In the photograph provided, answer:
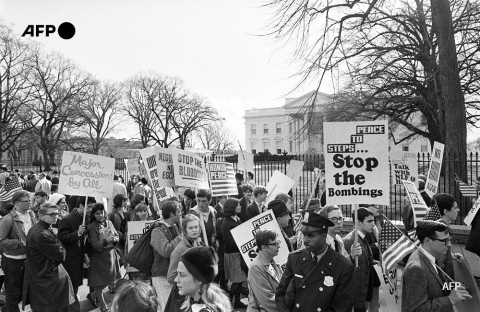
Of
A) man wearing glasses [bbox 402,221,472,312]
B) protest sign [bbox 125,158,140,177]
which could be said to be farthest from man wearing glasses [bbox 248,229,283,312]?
protest sign [bbox 125,158,140,177]

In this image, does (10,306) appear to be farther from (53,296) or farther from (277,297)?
(277,297)

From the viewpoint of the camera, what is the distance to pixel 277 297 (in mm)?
3910

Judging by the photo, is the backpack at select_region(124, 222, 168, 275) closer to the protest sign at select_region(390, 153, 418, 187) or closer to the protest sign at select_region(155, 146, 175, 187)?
the protest sign at select_region(155, 146, 175, 187)

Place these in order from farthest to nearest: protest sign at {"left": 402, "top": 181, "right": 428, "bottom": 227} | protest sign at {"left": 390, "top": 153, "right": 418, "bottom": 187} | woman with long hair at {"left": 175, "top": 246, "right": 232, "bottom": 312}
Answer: protest sign at {"left": 390, "top": 153, "right": 418, "bottom": 187}
protest sign at {"left": 402, "top": 181, "right": 428, "bottom": 227}
woman with long hair at {"left": 175, "top": 246, "right": 232, "bottom": 312}

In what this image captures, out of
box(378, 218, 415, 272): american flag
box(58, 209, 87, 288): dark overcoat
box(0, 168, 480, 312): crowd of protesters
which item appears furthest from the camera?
box(58, 209, 87, 288): dark overcoat

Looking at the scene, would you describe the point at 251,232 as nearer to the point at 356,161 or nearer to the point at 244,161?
the point at 356,161

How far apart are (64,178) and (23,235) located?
1082 millimetres

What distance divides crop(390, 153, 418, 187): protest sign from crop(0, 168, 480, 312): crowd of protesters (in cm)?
126

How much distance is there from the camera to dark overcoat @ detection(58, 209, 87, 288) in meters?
6.75

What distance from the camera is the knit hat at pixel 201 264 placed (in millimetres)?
2932

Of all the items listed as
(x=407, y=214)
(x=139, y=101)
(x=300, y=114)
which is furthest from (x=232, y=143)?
(x=407, y=214)

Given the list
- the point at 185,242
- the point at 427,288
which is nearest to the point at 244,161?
the point at 185,242

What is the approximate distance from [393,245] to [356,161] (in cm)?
101

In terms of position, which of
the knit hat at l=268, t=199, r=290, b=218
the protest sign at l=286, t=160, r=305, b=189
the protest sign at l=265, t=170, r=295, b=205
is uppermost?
the protest sign at l=286, t=160, r=305, b=189
